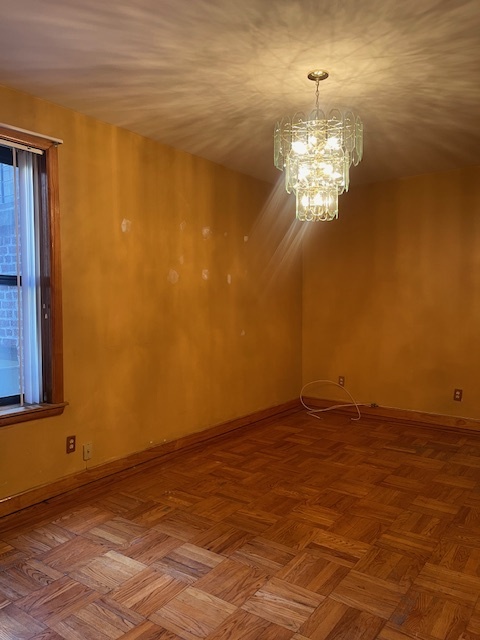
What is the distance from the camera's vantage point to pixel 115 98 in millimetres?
2621

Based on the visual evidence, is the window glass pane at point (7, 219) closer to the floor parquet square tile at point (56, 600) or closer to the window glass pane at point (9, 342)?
the window glass pane at point (9, 342)

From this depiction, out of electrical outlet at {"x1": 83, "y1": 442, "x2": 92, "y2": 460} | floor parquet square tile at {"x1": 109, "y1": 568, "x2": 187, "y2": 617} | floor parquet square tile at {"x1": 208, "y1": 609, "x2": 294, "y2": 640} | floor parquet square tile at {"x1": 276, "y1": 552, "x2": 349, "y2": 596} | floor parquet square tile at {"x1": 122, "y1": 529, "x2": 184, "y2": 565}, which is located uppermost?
electrical outlet at {"x1": 83, "y1": 442, "x2": 92, "y2": 460}

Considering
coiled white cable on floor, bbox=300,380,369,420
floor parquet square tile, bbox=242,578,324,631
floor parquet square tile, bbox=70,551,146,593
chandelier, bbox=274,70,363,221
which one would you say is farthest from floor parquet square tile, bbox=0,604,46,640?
coiled white cable on floor, bbox=300,380,369,420

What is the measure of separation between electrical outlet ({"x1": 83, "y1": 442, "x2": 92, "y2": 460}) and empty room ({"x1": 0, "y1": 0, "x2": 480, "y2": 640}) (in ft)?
0.03

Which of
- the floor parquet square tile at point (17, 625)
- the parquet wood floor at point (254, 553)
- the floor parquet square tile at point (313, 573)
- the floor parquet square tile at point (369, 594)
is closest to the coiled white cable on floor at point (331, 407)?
the parquet wood floor at point (254, 553)

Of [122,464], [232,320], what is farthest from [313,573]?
[232,320]

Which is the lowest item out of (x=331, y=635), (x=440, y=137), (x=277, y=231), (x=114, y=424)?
(x=331, y=635)

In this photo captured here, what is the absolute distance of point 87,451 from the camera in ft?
9.43

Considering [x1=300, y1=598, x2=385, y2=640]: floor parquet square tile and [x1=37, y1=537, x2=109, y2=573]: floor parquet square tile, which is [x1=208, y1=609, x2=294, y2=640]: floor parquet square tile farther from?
[x1=37, y1=537, x2=109, y2=573]: floor parquet square tile

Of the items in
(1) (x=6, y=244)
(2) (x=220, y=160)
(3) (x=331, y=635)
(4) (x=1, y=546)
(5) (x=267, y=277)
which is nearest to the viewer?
(3) (x=331, y=635)

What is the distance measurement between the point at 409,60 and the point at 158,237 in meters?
1.85

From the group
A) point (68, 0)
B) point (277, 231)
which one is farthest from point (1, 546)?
point (277, 231)

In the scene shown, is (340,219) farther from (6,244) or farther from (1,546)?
(1,546)

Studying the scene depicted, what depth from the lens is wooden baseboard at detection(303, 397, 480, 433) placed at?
407 centimetres
